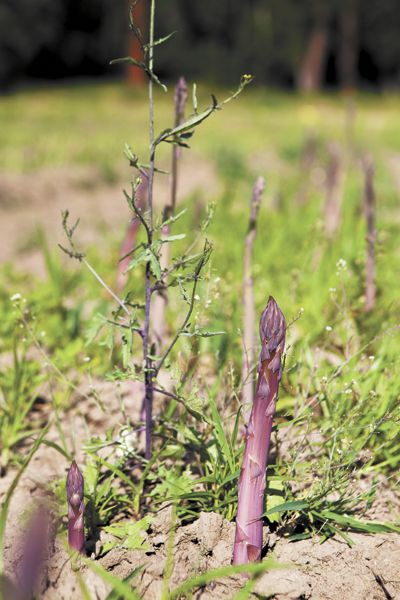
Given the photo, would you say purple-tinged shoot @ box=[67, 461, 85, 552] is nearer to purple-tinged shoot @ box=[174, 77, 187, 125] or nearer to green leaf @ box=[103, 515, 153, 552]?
green leaf @ box=[103, 515, 153, 552]

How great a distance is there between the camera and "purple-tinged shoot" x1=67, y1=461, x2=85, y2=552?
1348 mm

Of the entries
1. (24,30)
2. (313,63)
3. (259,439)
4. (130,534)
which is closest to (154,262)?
(259,439)

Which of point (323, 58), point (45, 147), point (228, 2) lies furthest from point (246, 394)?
point (323, 58)

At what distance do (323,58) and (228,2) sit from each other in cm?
487

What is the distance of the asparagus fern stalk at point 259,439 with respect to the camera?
1.28m

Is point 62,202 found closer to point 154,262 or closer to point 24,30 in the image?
point 154,262

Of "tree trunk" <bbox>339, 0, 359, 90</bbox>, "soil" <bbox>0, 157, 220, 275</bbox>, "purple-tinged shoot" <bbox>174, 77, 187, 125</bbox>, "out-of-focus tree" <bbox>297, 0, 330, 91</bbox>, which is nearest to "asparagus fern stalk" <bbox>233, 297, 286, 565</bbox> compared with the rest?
"purple-tinged shoot" <bbox>174, 77, 187, 125</bbox>

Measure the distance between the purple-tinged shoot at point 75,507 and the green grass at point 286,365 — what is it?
0.49 ft

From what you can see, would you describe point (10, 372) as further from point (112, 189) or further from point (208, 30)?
point (208, 30)

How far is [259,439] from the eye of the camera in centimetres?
133

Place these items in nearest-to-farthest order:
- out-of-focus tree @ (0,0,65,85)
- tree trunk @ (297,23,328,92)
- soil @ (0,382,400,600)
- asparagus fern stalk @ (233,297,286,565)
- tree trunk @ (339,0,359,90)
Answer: asparagus fern stalk @ (233,297,286,565)
soil @ (0,382,400,600)
out-of-focus tree @ (0,0,65,85)
tree trunk @ (339,0,359,90)
tree trunk @ (297,23,328,92)

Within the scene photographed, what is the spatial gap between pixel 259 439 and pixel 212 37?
23907mm

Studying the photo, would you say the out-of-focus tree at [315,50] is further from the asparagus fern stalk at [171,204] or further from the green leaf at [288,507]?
the green leaf at [288,507]

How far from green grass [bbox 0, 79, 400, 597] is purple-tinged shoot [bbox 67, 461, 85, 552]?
Result: 0.49 ft
